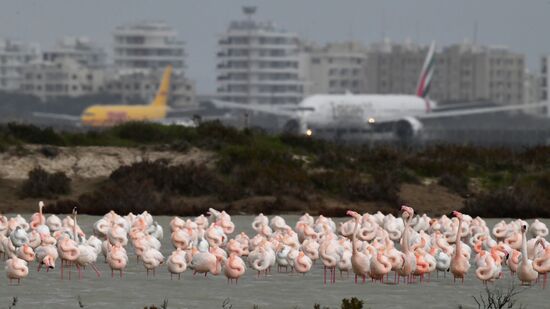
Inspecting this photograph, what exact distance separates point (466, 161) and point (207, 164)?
832 cm

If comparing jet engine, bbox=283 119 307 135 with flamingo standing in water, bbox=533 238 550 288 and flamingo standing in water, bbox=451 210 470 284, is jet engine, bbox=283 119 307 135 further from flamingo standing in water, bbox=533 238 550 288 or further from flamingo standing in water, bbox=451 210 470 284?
flamingo standing in water, bbox=533 238 550 288

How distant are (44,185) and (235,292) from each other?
21.1m

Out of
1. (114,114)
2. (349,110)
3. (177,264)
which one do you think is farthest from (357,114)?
(177,264)

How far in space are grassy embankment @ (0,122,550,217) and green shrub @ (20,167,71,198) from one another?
0.04 metres

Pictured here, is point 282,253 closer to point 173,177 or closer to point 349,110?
point 173,177

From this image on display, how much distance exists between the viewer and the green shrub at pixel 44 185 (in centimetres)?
4441

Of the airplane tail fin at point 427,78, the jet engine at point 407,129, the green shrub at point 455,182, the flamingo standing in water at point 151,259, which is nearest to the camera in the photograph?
the flamingo standing in water at point 151,259

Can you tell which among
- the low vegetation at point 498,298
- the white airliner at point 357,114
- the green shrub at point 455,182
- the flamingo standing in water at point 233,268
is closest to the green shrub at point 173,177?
the green shrub at point 455,182

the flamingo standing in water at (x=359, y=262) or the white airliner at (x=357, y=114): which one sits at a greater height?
the white airliner at (x=357, y=114)

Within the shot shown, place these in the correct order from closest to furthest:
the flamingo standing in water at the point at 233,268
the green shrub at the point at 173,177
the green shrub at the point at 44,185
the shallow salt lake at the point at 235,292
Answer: the shallow salt lake at the point at 235,292, the flamingo standing in water at the point at 233,268, the green shrub at the point at 44,185, the green shrub at the point at 173,177

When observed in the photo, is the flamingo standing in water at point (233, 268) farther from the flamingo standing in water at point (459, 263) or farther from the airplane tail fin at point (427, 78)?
the airplane tail fin at point (427, 78)

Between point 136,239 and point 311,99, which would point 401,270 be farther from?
point 311,99

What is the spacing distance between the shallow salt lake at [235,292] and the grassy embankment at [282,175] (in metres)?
16.2

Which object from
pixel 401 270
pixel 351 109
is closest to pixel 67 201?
pixel 401 270
